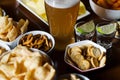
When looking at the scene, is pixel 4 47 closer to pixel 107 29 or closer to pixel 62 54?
pixel 62 54

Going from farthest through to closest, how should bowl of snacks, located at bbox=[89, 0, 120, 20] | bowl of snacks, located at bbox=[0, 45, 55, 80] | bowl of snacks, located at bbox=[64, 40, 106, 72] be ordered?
bowl of snacks, located at bbox=[89, 0, 120, 20]
bowl of snacks, located at bbox=[64, 40, 106, 72]
bowl of snacks, located at bbox=[0, 45, 55, 80]

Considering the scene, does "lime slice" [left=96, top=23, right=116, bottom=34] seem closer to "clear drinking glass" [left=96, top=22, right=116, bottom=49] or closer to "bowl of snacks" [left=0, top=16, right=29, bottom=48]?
"clear drinking glass" [left=96, top=22, right=116, bottom=49]

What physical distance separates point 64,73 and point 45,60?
0.11m

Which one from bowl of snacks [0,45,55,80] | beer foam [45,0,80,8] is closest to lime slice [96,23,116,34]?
beer foam [45,0,80,8]

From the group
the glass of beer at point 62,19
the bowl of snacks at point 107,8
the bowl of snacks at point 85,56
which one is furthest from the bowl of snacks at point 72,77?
the bowl of snacks at point 107,8

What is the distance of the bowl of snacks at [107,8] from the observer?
0.94m

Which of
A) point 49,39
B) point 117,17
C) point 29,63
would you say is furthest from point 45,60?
point 117,17

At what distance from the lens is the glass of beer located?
0.80 meters

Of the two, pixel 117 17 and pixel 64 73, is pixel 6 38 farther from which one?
pixel 117 17

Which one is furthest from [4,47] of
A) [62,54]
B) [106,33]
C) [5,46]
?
[106,33]

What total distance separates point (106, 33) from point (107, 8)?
5.4 inches

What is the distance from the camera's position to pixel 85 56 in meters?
0.81

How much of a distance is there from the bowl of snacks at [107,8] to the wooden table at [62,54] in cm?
2

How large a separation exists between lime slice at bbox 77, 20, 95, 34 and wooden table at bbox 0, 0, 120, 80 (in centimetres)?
8
